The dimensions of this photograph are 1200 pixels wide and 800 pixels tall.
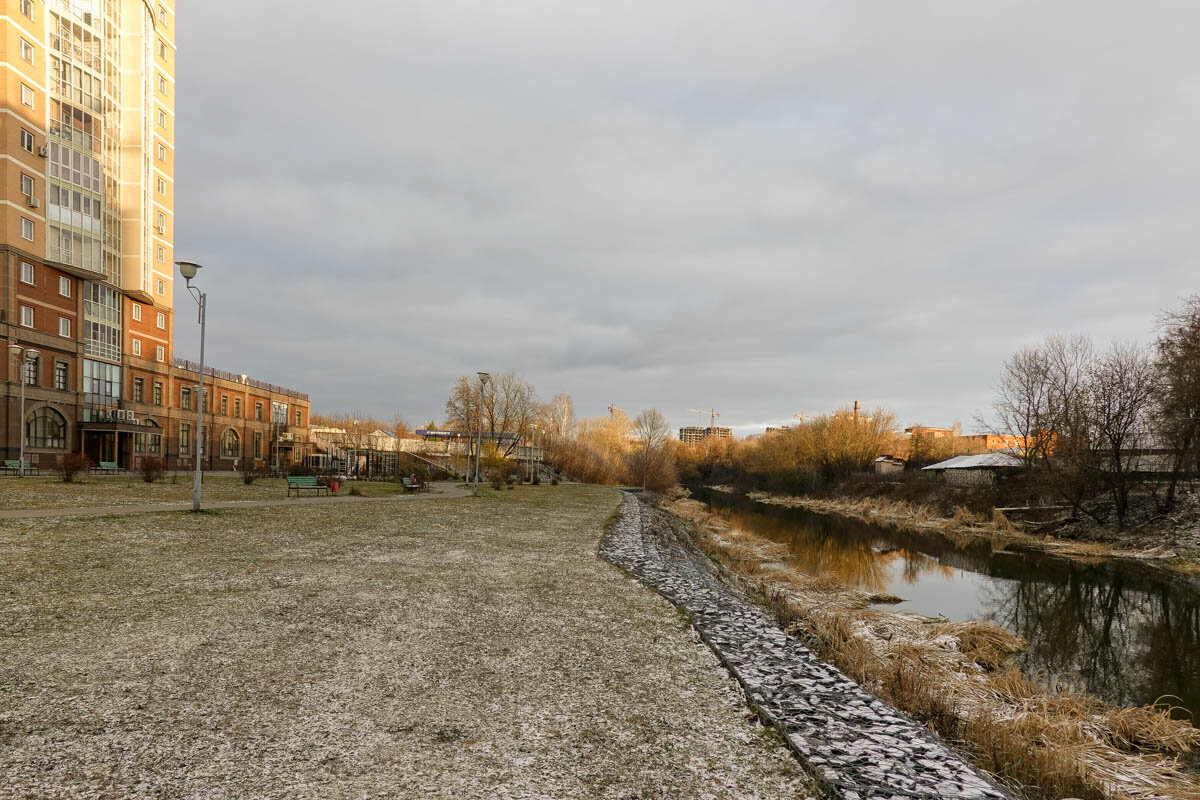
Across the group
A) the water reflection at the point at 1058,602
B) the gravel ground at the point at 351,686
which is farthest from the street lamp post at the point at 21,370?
the water reflection at the point at 1058,602

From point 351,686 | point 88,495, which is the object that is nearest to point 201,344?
point 88,495

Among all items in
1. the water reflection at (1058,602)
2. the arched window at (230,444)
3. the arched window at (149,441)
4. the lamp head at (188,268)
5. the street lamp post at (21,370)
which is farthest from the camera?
the arched window at (230,444)

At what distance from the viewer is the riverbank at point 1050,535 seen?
25.0 m

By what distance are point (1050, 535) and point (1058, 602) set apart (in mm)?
18024

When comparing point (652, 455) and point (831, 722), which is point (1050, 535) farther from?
point (652, 455)

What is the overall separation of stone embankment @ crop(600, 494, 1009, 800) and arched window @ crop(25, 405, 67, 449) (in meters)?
46.3

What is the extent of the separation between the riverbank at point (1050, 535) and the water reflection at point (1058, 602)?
2.01 m

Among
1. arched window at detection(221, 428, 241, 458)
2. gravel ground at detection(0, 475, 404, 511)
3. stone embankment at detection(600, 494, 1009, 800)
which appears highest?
arched window at detection(221, 428, 241, 458)

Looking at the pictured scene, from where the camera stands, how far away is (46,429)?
1570 inches

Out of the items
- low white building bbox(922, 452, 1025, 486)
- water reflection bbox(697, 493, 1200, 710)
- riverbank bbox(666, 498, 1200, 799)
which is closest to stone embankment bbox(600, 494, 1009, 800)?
riverbank bbox(666, 498, 1200, 799)

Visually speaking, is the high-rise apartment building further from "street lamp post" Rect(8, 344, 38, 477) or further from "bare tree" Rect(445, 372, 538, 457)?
"bare tree" Rect(445, 372, 538, 457)

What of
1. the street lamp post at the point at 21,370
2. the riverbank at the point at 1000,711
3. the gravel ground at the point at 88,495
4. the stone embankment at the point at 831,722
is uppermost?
the street lamp post at the point at 21,370

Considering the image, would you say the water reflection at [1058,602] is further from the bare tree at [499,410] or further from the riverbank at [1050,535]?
the bare tree at [499,410]

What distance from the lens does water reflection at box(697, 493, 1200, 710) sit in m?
10.9
